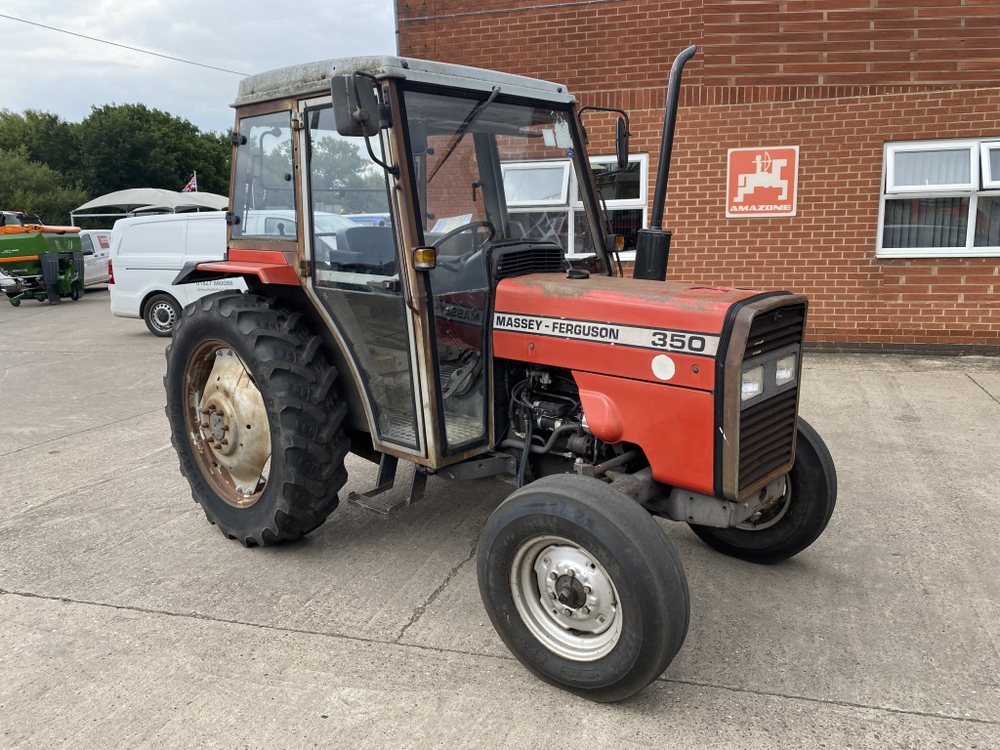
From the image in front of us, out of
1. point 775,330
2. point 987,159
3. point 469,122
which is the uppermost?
point 987,159

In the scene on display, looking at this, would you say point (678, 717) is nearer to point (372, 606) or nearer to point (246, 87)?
point (372, 606)

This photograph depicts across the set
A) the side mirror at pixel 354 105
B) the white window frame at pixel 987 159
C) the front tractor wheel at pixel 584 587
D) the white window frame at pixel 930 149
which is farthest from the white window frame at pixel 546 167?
the white window frame at pixel 987 159

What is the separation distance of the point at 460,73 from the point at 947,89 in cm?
685

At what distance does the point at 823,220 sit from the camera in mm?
8422

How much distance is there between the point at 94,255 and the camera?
1858cm

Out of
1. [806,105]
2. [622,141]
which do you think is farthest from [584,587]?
[806,105]

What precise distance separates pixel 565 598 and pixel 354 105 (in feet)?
6.55

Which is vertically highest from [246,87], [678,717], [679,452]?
[246,87]

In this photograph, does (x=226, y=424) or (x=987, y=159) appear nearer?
(x=226, y=424)

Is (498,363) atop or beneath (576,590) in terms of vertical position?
atop

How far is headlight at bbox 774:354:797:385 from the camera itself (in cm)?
299

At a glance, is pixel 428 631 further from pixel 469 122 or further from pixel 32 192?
pixel 32 192

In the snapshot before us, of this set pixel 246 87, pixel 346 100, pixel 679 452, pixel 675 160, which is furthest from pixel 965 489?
pixel 675 160

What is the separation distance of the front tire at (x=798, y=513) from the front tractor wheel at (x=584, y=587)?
120 centimetres
